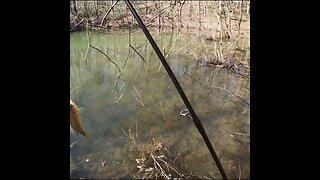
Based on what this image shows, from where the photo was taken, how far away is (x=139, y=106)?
1.59 metres

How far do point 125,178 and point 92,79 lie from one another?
0.50 m

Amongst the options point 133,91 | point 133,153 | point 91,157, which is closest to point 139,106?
point 133,91

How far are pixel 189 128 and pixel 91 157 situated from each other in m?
0.48

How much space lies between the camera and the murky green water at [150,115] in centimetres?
153

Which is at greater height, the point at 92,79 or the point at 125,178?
the point at 92,79

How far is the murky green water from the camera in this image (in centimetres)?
153

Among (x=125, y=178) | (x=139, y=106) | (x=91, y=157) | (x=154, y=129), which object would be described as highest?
(x=139, y=106)

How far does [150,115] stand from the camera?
5.23 ft

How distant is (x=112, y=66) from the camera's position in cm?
155
